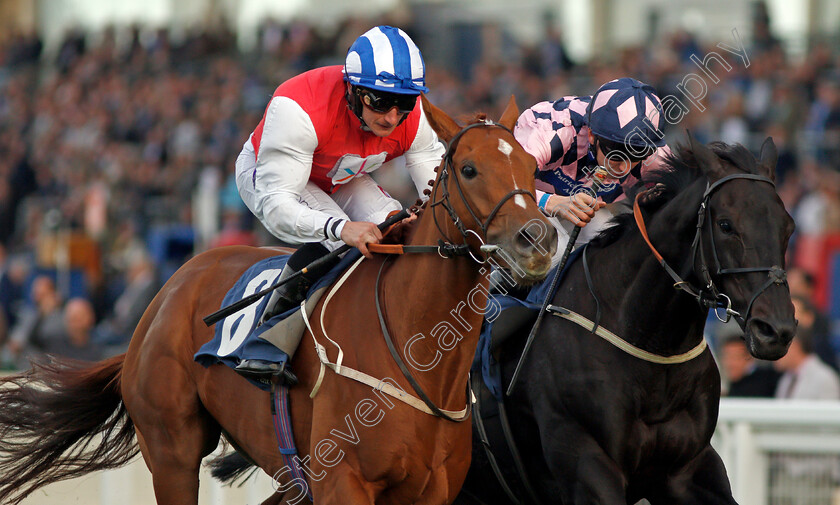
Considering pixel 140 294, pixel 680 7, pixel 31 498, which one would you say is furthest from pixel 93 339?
pixel 680 7

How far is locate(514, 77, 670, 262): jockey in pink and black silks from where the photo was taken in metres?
3.83

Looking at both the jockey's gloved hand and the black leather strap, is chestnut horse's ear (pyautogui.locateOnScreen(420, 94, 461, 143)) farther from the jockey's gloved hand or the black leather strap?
the black leather strap

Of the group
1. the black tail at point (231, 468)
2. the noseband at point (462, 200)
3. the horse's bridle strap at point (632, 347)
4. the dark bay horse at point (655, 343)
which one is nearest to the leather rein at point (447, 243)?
the noseband at point (462, 200)

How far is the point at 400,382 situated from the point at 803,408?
253cm

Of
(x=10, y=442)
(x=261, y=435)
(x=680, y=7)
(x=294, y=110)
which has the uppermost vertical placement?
(x=294, y=110)

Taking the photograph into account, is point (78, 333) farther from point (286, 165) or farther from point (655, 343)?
point (655, 343)

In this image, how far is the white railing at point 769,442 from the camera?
503 centimetres

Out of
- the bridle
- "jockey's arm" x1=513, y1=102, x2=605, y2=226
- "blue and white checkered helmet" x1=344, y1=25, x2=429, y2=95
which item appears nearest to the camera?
the bridle

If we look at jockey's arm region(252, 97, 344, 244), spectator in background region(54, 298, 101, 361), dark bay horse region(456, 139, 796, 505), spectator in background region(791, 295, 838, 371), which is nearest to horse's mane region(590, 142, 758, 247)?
dark bay horse region(456, 139, 796, 505)

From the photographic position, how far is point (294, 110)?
3.58m

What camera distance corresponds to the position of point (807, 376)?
19.0 feet

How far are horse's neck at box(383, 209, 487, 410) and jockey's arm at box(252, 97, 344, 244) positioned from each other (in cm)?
36

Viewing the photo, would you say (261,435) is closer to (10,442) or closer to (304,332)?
(304,332)

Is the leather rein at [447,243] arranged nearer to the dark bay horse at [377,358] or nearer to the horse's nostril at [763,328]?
the dark bay horse at [377,358]
